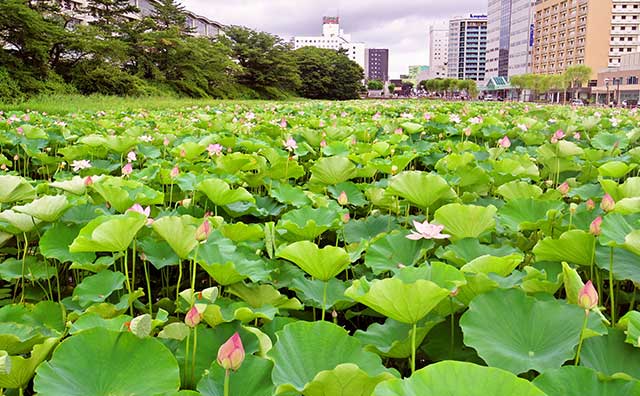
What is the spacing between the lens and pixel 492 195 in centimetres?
168

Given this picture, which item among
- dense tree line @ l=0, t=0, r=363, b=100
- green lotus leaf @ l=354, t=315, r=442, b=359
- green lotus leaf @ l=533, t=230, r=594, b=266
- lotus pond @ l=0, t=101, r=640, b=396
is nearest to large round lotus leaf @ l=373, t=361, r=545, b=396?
lotus pond @ l=0, t=101, r=640, b=396

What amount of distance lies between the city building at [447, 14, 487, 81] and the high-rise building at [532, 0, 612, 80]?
5077 cm

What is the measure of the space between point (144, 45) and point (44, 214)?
63.3ft

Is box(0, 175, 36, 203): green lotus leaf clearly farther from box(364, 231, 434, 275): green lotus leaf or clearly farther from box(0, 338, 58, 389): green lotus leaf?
box(364, 231, 434, 275): green lotus leaf

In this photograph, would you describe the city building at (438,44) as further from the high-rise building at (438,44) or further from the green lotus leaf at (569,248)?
the green lotus leaf at (569,248)

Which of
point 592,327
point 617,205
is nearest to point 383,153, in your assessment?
point 617,205

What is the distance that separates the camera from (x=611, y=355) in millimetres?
644

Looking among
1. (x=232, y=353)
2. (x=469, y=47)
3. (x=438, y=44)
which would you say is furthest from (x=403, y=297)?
(x=438, y=44)

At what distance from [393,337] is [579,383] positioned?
27 centimetres

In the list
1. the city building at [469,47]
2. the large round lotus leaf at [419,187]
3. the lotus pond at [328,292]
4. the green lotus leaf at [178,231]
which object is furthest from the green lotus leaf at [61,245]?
the city building at [469,47]

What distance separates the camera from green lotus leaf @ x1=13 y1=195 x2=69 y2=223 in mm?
1079

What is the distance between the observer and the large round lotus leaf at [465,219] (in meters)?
1.00

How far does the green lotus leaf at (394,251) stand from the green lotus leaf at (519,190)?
0.45 m

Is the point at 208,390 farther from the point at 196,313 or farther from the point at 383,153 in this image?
the point at 383,153
